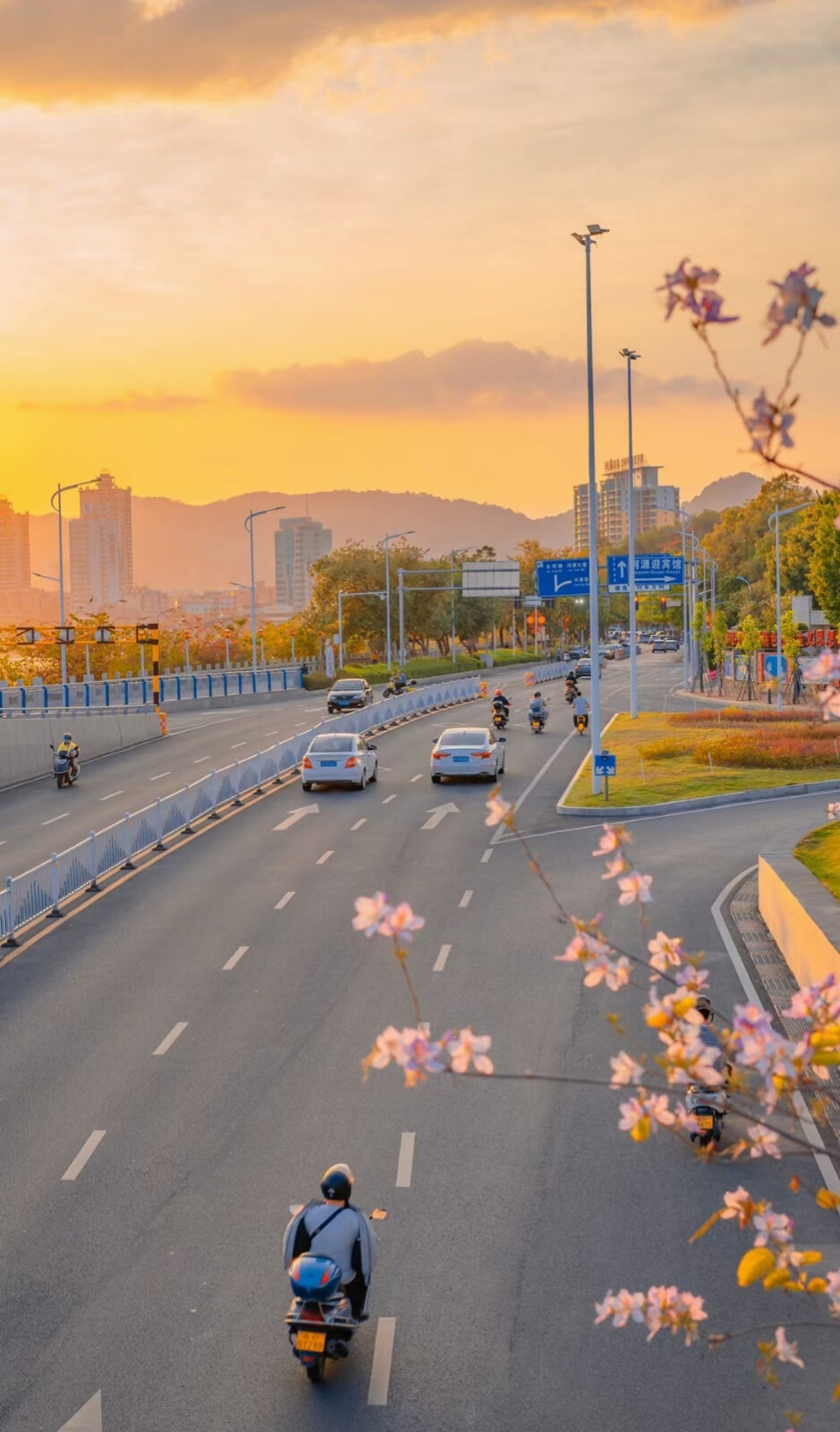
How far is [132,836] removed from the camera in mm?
26984

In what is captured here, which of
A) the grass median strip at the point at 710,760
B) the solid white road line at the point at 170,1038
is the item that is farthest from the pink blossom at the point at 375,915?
the grass median strip at the point at 710,760

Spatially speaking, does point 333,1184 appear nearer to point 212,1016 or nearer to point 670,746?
point 212,1016

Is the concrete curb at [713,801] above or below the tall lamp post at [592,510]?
below

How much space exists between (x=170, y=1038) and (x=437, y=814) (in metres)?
16.9

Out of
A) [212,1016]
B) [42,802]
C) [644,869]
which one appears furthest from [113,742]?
[212,1016]

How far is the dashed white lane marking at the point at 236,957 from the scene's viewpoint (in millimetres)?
19031

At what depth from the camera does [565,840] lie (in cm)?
2830

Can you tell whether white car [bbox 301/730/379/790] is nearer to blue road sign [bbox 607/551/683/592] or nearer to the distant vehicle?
blue road sign [bbox 607/551/683/592]

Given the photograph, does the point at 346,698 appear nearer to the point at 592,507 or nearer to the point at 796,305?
the point at 592,507

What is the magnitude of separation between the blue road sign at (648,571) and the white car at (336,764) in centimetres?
2305

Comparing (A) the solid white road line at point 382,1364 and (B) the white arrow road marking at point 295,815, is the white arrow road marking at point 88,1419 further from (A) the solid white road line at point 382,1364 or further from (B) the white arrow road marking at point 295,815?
(B) the white arrow road marking at point 295,815

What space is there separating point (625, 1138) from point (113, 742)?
3905cm

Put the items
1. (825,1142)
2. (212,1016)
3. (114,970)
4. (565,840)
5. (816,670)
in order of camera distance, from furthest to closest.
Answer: (565,840)
(114,970)
(212,1016)
(825,1142)
(816,670)

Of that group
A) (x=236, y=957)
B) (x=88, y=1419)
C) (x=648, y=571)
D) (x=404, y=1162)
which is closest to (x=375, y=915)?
(x=88, y=1419)
